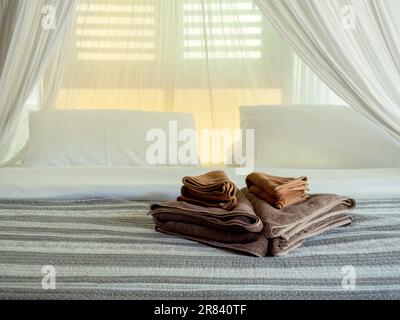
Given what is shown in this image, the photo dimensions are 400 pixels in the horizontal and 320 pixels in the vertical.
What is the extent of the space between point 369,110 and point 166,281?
48.1 inches

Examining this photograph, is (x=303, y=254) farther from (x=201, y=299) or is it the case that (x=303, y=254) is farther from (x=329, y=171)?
(x=329, y=171)

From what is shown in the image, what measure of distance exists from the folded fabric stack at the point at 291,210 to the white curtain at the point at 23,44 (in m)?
1.05

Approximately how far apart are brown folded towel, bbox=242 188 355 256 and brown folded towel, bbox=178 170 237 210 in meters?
0.08

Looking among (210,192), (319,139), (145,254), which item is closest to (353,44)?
(319,139)

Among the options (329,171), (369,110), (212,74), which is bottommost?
(329,171)

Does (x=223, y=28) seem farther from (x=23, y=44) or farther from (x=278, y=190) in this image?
(x=278, y=190)

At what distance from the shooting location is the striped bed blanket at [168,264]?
955 millimetres

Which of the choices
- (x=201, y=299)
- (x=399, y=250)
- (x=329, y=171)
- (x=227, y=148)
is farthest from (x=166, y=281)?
(x=227, y=148)

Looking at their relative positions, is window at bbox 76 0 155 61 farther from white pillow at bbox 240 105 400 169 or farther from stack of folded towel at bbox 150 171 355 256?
stack of folded towel at bbox 150 171 355 256

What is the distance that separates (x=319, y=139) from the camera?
2.43 m

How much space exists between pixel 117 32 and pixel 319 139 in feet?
4.01

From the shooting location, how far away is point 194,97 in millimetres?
2705
